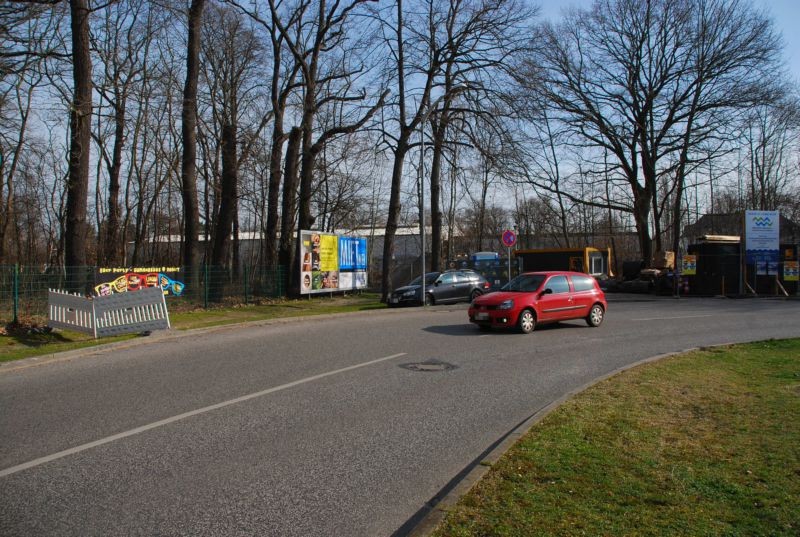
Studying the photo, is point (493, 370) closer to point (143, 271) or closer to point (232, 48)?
point (143, 271)

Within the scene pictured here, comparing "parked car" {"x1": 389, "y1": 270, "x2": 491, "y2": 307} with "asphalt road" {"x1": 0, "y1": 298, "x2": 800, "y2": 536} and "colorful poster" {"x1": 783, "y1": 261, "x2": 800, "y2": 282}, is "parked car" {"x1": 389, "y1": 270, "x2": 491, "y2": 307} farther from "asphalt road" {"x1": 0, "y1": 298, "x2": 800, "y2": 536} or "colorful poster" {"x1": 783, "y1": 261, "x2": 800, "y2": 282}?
"colorful poster" {"x1": 783, "y1": 261, "x2": 800, "y2": 282}

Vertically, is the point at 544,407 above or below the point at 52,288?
below

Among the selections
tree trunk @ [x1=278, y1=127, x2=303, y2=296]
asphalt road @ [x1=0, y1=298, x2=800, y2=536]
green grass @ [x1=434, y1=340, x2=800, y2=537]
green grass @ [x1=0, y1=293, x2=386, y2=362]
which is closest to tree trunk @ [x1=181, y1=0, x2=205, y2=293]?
green grass @ [x1=0, y1=293, x2=386, y2=362]

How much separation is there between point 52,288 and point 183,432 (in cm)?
1259

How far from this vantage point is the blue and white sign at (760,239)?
1130 inches

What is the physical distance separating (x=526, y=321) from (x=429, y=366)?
5389 millimetres

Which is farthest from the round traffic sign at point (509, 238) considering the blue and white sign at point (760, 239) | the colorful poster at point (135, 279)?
the colorful poster at point (135, 279)

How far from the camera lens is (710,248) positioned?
29.7 metres

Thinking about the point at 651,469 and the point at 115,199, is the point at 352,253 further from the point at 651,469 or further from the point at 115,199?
the point at 651,469

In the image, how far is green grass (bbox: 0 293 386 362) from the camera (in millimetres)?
12695

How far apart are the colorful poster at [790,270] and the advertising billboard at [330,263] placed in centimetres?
2041

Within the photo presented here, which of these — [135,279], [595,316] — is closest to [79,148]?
[135,279]

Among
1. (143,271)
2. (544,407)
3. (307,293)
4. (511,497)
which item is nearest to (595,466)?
(511,497)

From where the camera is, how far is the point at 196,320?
18766mm
